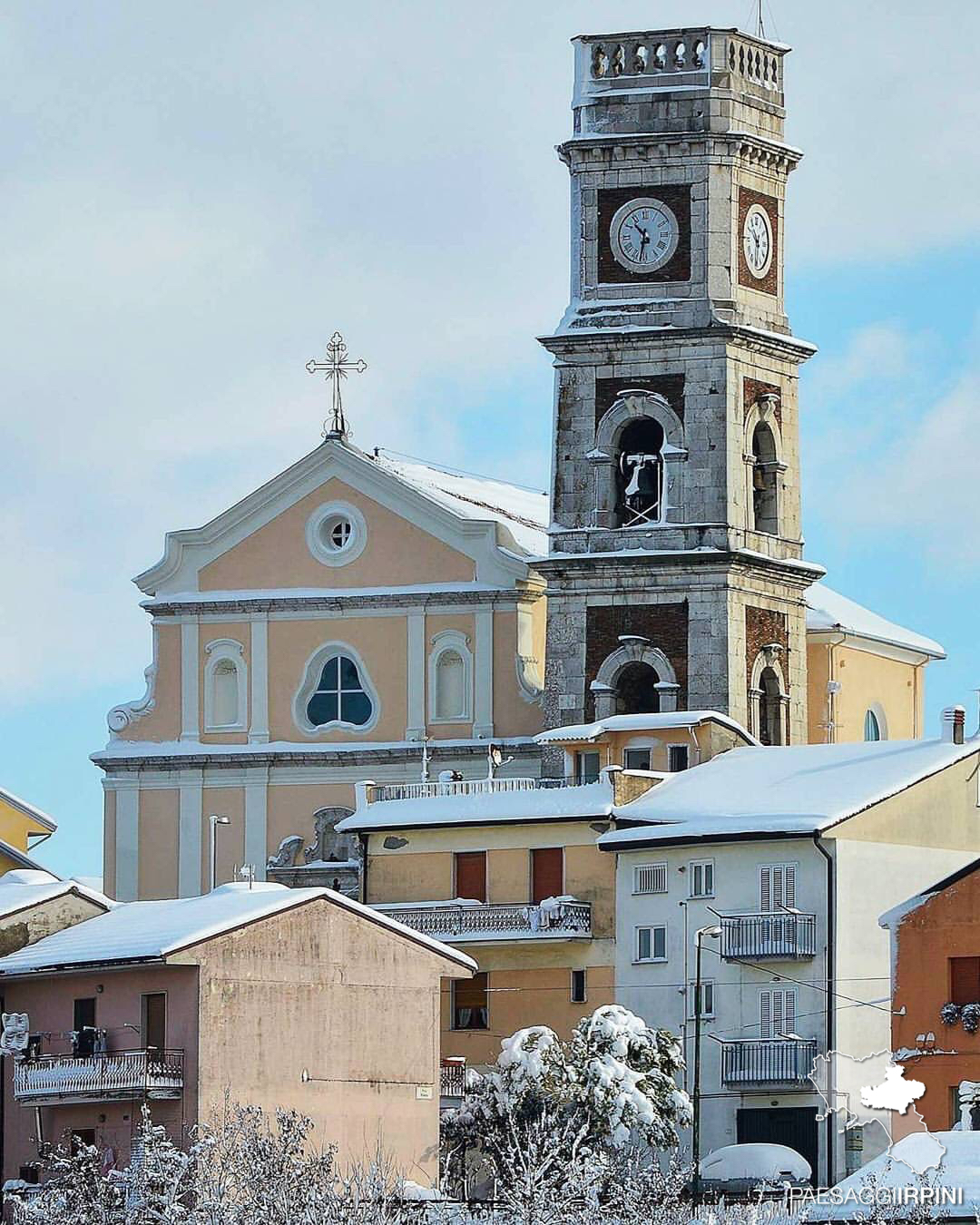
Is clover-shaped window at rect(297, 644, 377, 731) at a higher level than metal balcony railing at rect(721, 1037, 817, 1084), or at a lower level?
higher

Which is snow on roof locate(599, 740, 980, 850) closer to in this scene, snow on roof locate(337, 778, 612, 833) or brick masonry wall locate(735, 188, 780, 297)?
snow on roof locate(337, 778, 612, 833)

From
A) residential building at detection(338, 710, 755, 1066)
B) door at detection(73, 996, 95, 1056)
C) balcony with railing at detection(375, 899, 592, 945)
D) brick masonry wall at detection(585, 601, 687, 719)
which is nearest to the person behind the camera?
door at detection(73, 996, 95, 1056)

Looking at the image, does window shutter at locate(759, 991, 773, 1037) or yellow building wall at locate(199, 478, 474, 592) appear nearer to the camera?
window shutter at locate(759, 991, 773, 1037)

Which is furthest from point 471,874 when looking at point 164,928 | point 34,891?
point 164,928

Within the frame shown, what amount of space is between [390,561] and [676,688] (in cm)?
748

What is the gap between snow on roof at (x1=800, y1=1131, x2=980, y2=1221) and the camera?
5888 centimetres

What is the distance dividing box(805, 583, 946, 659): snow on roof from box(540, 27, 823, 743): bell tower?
461 centimetres

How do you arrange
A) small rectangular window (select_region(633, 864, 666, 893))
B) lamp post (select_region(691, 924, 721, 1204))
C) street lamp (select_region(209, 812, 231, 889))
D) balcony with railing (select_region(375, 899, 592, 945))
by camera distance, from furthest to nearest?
street lamp (select_region(209, 812, 231, 889)) < balcony with railing (select_region(375, 899, 592, 945)) < small rectangular window (select_region(633, 864, 666, 893)) < lamp post (select_region(691, 924, 721, 1204))

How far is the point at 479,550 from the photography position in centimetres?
9762

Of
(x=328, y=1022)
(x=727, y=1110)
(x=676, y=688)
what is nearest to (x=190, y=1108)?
(x=328, y=1022)

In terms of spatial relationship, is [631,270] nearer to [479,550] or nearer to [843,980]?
[479,550]

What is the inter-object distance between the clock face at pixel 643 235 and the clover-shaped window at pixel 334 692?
31.0 ft

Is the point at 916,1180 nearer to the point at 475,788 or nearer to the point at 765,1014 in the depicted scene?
the point at 765,1014

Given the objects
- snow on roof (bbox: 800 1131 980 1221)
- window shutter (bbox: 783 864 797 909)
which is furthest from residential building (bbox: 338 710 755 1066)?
snow on roof (bbox: 800 1131 980 1221)
